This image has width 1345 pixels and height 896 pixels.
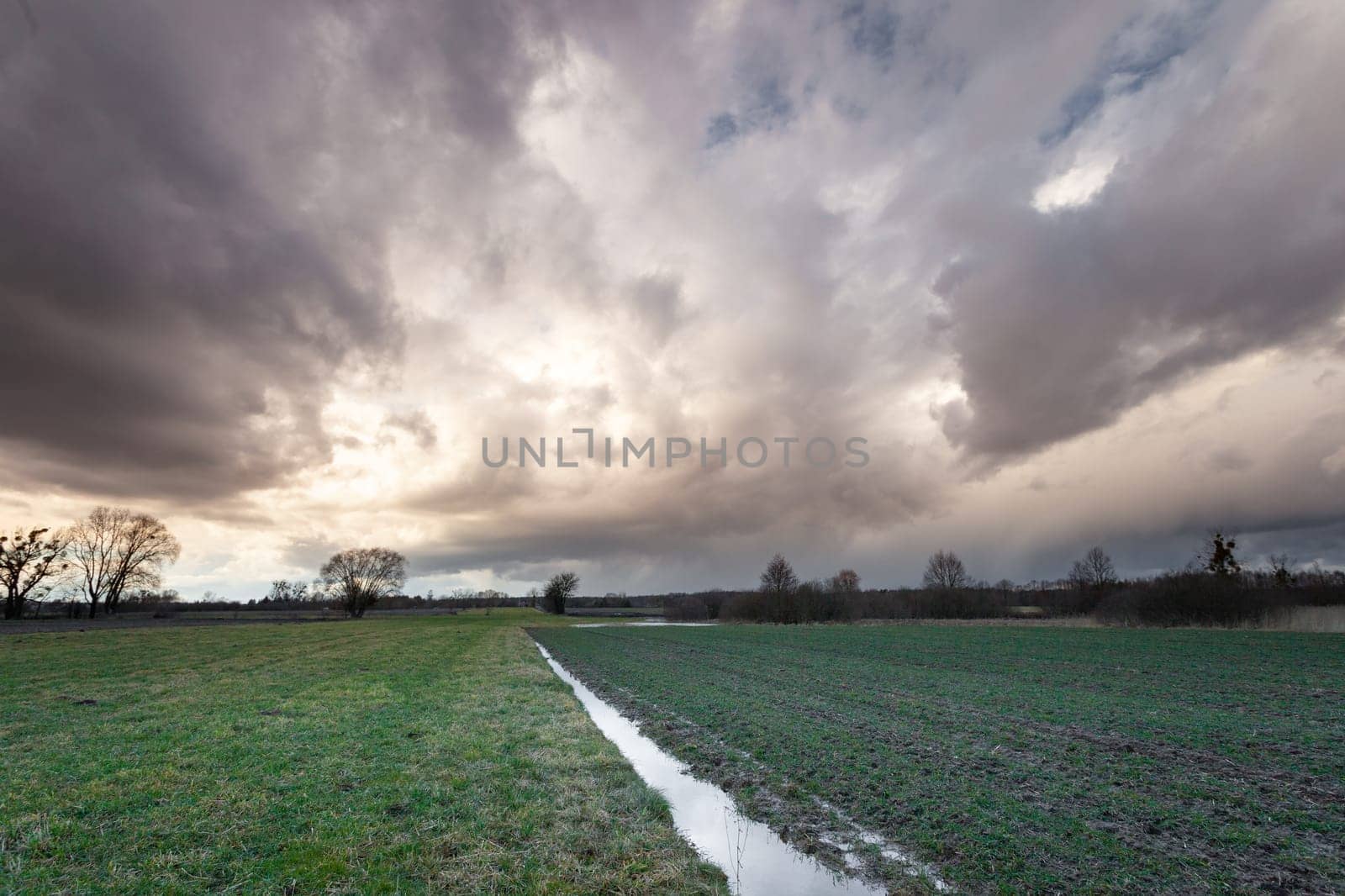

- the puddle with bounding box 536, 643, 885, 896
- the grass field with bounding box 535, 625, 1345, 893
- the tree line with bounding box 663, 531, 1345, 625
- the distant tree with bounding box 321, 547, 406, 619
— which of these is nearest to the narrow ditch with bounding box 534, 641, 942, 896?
the puddle with bounding box 536, 643, 885, 896

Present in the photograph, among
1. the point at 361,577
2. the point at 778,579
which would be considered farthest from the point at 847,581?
the point at 361,577

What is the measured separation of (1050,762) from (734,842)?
20.6 feet

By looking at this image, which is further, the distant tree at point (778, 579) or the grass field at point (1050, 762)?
the distant tree at point (778, 579)

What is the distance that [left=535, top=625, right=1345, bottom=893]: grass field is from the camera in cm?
657

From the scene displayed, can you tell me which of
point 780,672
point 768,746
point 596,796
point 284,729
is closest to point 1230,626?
point 780,672

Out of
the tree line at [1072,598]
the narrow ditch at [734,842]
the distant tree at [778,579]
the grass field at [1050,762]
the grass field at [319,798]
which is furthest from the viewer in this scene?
the distant tree at [778,579]

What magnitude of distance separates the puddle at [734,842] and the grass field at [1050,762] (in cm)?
37

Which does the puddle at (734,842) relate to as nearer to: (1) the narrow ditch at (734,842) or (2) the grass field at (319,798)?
(1) the narrow ditch at (734,842)

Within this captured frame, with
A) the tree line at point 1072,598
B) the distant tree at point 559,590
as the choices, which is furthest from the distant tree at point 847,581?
the distant tree at point 559,590

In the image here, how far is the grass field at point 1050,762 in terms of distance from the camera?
657 centimetres

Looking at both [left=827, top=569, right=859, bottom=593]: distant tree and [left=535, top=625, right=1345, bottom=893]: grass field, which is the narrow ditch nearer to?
[left=535, top=625, right=1345, bottom=893]: grass field

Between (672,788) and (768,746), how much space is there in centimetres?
280

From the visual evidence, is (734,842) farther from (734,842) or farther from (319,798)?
(319,798)

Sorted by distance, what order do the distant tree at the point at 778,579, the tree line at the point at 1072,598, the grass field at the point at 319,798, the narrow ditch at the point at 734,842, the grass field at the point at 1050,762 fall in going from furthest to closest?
the distant tree at the point at 778,579 < the tree line at the point at 1072,598 < the grass field at the point at 1050,762 < the narrow ditch at the point at 734,842 < the grass field at the point at 319,798
